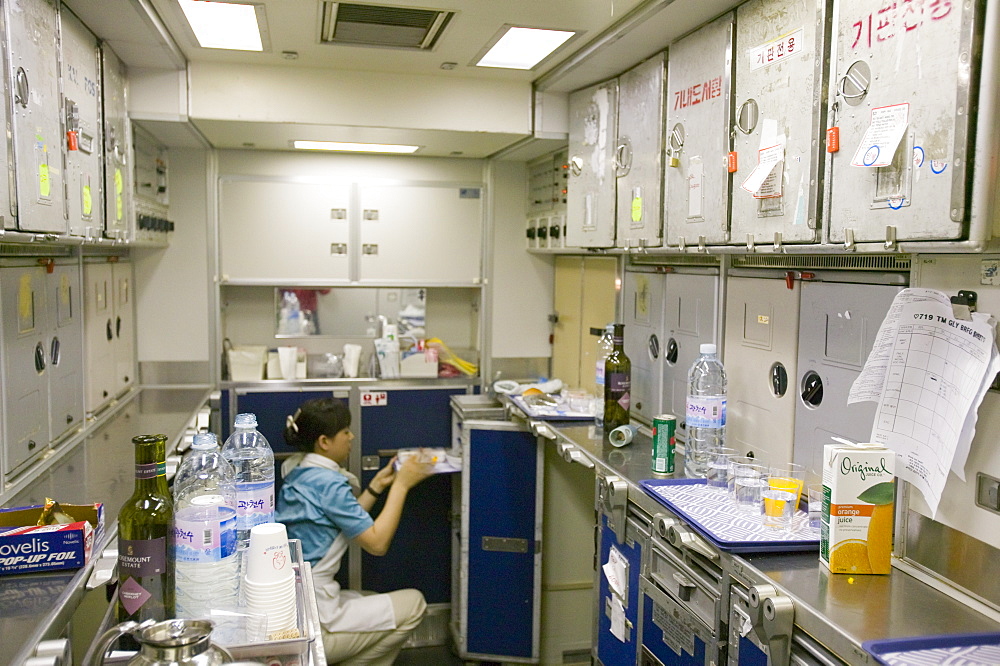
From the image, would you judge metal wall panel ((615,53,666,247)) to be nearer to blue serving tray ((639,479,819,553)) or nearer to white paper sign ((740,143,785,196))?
white paper sign ((740,143,785,196))

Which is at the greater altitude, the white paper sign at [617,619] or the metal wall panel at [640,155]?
the metal wall panel at [640,155]

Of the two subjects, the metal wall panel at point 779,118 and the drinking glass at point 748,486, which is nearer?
the metal wall panel at point 779,118

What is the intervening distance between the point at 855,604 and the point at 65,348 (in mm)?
2658

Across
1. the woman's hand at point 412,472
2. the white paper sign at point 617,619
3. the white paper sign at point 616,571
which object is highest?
the woman's hand at point 412,472

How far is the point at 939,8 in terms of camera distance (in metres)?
1.48

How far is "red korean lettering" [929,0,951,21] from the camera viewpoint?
1.47m

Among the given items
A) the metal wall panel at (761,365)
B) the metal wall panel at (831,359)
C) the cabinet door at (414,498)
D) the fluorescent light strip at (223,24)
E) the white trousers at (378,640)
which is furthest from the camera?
the cabinet door at (414,498)

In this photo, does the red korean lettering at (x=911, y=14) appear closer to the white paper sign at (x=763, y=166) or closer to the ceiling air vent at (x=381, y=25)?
the white paper sign at (x=763, y=166)

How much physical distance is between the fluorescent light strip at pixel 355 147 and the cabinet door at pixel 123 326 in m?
1.05

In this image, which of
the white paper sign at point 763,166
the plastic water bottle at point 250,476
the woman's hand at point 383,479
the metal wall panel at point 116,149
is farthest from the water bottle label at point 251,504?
the woman's hand at point 383,479

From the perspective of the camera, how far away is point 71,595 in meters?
1.60

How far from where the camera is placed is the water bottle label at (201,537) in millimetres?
1489

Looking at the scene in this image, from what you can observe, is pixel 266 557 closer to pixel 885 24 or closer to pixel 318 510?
pixel 885 24

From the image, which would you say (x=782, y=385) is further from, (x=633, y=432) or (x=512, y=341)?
(x=512, y=341)
